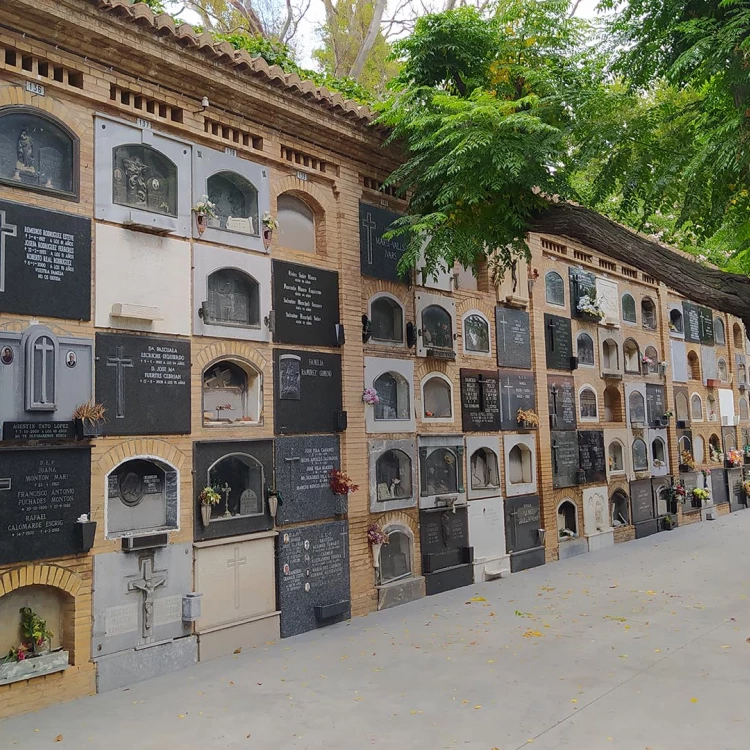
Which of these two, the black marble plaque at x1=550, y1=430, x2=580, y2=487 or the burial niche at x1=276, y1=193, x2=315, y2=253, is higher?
the burial niche at x1=276, y1=193, x2=315, y2=253

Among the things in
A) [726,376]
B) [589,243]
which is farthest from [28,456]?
[726,376]

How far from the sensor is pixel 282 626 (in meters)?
7.33

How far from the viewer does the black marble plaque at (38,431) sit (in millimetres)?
5516

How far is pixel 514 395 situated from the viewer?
11211mm

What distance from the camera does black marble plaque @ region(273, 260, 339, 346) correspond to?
305 inches

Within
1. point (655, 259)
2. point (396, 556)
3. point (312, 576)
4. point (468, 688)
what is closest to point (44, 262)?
point (312, 576)

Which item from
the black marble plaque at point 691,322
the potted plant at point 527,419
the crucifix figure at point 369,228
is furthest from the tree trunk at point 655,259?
the black marble plaque at point 691,322

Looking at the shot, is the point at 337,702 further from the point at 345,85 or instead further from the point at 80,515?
the point at 345,85

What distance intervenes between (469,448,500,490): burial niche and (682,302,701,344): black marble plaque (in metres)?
8.56

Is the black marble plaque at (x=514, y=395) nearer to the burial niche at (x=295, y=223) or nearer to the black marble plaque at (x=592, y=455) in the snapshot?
the black marble plaque at (x=592, y=455)

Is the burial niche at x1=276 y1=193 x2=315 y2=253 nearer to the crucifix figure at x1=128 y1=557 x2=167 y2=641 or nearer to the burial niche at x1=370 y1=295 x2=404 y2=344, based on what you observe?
the burial niche at x1=370 y1=295 x2=404 y2=344

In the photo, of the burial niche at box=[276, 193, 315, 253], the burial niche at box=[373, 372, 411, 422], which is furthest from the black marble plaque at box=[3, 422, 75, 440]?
the burial niche at box=[373, 372, 411, 422]

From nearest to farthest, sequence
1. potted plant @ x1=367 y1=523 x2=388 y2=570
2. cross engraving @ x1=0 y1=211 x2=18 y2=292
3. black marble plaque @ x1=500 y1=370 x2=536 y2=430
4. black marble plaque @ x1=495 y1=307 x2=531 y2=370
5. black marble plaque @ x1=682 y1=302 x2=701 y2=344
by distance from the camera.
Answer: cross engraving @ x1=0 y1=211 x2=18 y2=292 < potted plant @ x1=367 y1=523 x2=388 y2=570 < black marble plaque @ x1=500 y1=370 x2=536 y2=430 < black marble plaque @ x1=495 y1=307 x2=531 y2=370 < black marble plaque @ x1=682 y1=302 x2=701 y2=344

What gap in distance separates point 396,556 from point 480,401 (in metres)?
2.69
